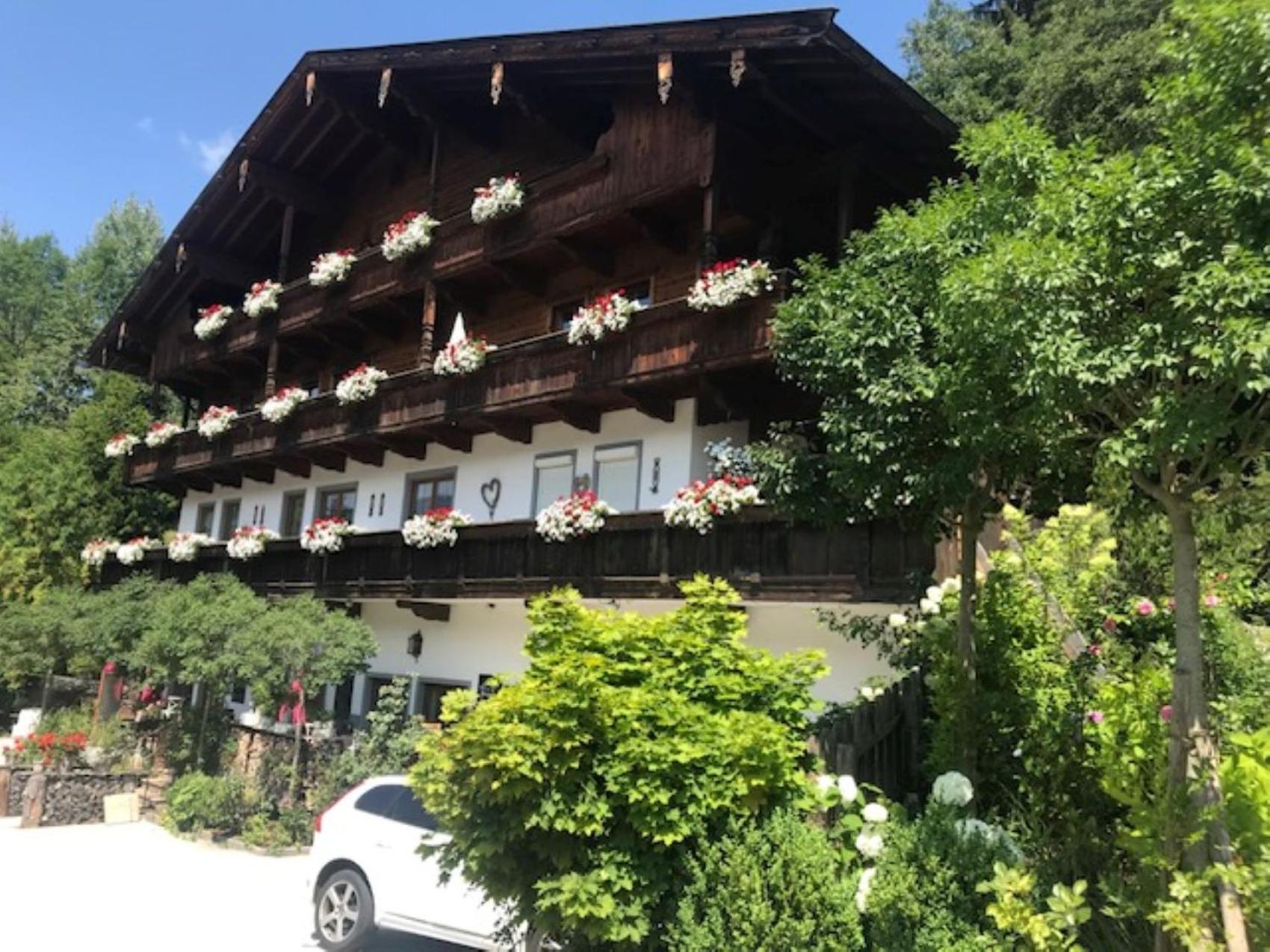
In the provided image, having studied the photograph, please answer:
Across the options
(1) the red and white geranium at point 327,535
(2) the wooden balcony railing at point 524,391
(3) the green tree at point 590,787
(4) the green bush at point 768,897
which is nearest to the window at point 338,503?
(2) the wooden balcony railing at point 524,391

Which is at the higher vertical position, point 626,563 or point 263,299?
point 263,299

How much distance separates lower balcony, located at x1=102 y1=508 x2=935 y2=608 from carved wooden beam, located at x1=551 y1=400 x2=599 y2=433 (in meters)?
1.94

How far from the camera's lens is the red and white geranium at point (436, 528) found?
16.7 m

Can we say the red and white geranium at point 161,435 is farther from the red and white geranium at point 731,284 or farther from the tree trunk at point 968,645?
the tree trunk at point 968,645

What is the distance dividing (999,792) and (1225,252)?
419 centimetres

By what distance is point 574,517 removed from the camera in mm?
14242

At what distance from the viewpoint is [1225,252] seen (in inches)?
148

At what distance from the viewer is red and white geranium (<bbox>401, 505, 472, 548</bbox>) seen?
16.7 m

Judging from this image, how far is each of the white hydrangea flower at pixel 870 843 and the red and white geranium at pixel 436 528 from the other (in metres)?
11.9

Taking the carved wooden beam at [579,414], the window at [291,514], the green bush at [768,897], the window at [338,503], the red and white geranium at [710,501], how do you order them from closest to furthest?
the green bush at [768,897]
the red and white geranium at [710,501]
the carved wooden beam at [579,414]
the window at [338,503]
the window at [291,514]

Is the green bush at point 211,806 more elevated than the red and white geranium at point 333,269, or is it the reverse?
the red and white geranium at point 333,269

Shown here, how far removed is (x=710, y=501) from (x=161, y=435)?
1903 centimetres

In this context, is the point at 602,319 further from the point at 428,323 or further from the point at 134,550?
the point at 134,550

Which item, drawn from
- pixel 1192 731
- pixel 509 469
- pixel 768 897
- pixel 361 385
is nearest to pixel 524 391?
pixel 509 469
